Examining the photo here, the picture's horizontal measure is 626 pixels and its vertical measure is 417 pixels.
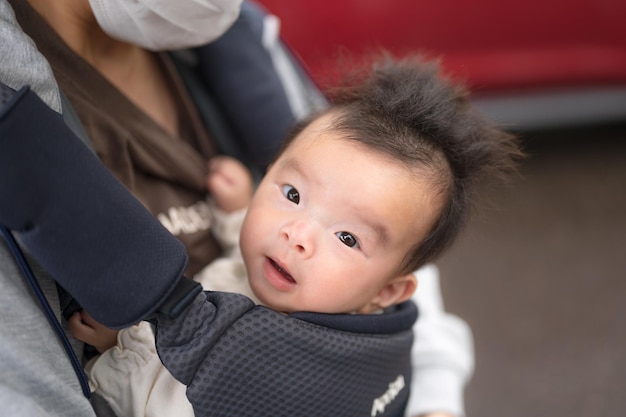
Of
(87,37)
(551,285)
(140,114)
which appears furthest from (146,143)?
(551,285)

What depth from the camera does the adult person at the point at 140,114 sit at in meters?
0.63

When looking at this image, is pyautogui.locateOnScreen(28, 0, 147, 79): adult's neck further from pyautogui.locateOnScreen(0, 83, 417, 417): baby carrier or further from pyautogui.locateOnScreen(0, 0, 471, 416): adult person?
pyautogui.locateOnScreen(0, 83, 417, 417): baby carrier

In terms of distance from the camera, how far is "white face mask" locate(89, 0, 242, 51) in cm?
84

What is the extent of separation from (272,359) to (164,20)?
44 centimetres

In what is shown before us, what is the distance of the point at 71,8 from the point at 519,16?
4.95 feet

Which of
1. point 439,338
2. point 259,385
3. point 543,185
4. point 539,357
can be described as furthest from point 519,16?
point 259,385

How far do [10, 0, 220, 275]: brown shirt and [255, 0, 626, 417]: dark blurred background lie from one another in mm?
808

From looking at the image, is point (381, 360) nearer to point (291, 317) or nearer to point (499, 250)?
point (291, 317)

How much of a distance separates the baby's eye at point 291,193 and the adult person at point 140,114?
0.16 meters

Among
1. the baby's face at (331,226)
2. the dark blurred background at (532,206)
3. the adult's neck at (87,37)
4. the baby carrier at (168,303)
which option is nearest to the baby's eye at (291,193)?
the baby's face at (331,226)

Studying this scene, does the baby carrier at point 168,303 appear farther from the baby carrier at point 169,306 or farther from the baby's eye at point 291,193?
the baby's eye at point 291,193

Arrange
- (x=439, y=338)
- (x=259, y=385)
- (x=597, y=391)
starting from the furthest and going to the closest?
(x=597, y=391) < (x=439, y=338) < (x=259, y=385)

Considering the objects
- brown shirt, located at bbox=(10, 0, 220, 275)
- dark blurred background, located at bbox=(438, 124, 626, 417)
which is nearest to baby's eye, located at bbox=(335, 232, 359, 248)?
brown shirt, located at bbox=(10, 0, 220, 275)

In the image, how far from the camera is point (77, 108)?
2.74 ft
